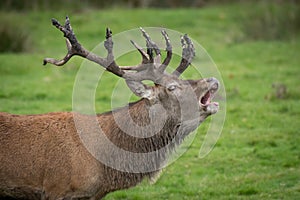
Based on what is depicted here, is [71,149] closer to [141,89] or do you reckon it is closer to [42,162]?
[42,162]

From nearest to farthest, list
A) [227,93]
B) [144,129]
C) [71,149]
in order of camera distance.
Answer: [71,149] < [144,129] < [227,93]

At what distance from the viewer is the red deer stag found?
331 inches

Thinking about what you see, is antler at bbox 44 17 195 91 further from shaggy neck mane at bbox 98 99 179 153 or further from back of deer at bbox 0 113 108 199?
back of deer at bbox 0 113 108 199

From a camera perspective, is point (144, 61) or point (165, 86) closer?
point (165, 86)

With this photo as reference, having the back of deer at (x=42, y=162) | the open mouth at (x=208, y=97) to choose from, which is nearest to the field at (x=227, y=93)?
the back of deer at (x=42, y=162)

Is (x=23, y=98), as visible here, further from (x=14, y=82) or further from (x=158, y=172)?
(x=158, y=172)

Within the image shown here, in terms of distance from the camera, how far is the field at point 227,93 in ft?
36.8

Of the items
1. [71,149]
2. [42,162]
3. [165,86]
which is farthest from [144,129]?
[42,162]

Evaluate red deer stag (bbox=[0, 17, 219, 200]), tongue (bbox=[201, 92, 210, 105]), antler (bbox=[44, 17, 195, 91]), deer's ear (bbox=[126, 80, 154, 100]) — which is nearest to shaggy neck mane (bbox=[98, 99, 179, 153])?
red deer stag (bbox=[0, 17, 219, 200])

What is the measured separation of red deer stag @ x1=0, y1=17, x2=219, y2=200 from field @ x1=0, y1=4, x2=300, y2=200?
0.59 metres

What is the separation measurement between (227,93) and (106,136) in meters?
8.37

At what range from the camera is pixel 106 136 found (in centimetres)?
900

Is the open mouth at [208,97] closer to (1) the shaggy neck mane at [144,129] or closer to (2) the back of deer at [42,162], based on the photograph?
(1) the shaggy neck mane at [144,129]

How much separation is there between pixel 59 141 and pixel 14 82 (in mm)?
9347
